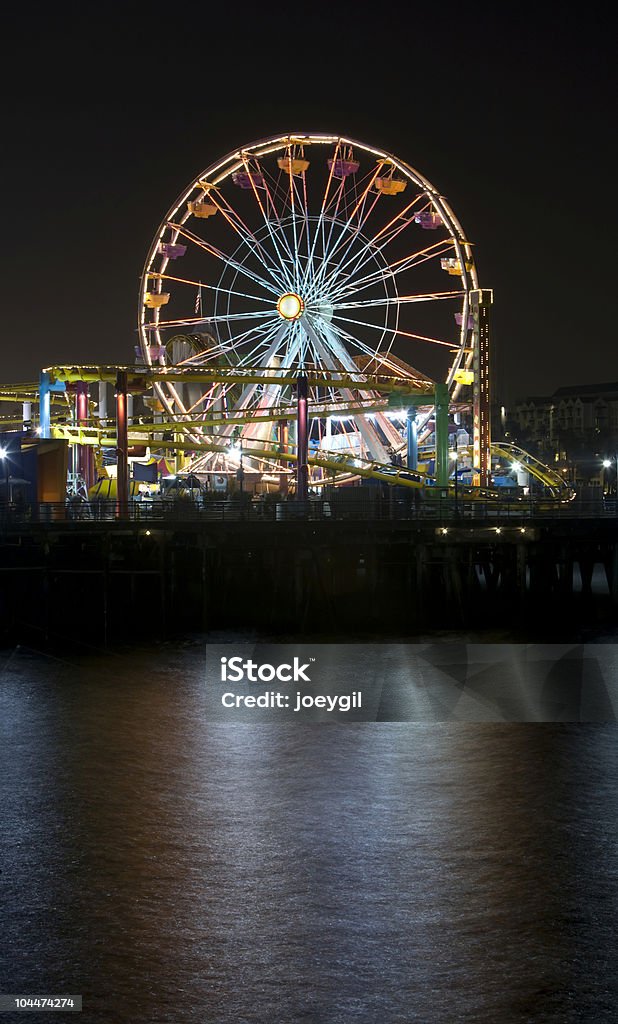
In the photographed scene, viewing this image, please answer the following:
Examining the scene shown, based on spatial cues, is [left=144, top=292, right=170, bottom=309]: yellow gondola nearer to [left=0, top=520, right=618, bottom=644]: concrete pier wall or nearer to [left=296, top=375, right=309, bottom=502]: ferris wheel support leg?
[left=296, top=375, right=309, bottom=502]: ferris wheel support leg

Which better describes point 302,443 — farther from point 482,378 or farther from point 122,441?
point 482,378

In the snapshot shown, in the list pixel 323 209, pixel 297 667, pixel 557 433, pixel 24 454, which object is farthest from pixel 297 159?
pixel 557 433

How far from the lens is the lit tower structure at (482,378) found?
54.7m

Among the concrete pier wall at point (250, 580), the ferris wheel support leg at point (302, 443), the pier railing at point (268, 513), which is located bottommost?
the concrete pier wall at point (250, 580)

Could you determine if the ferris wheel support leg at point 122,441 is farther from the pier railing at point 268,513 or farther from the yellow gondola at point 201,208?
the yellow gondola at point 201,208

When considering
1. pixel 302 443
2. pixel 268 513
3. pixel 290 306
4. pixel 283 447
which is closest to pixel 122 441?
pixel 302 443

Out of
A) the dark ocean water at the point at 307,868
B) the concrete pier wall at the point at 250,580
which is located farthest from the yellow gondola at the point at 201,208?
the dark ocean water at the point at 307,868

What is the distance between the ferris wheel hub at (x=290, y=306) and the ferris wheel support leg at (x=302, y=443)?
10.4 ft

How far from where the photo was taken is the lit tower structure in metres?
54.7

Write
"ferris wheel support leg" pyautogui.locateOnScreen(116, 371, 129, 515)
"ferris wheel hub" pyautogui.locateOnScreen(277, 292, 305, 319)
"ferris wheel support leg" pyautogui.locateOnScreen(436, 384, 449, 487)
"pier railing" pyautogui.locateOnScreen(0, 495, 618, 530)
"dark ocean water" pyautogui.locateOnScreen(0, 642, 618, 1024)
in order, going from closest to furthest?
"dark ocean water" pyautogui.locateOnScreen(0, 642, 618, 1024)
"pier railing" pyautogui.locateOnScreen(0, 495, 618, 530)
"ferris wheel support leg" pyautogui.locateOnScreen(116, 371, 129, 515)
"ferris wheel hub" pyautogui.locateOnScreen(277, 292, 305, 319)
"ferris wheel support leg" pyautogui.locateOnScreen(436, 384, 449, 487)

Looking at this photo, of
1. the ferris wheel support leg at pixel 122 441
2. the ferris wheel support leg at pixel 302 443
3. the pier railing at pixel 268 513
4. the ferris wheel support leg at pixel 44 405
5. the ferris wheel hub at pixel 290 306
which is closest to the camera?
the pier railing at pixel 268 513

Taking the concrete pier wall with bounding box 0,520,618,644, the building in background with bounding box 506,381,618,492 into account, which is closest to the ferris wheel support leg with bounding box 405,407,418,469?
the concrete pier wall with bounding box 0,520,618,644

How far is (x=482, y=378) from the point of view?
191 feet

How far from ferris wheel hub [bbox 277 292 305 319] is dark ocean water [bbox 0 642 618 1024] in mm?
27542
